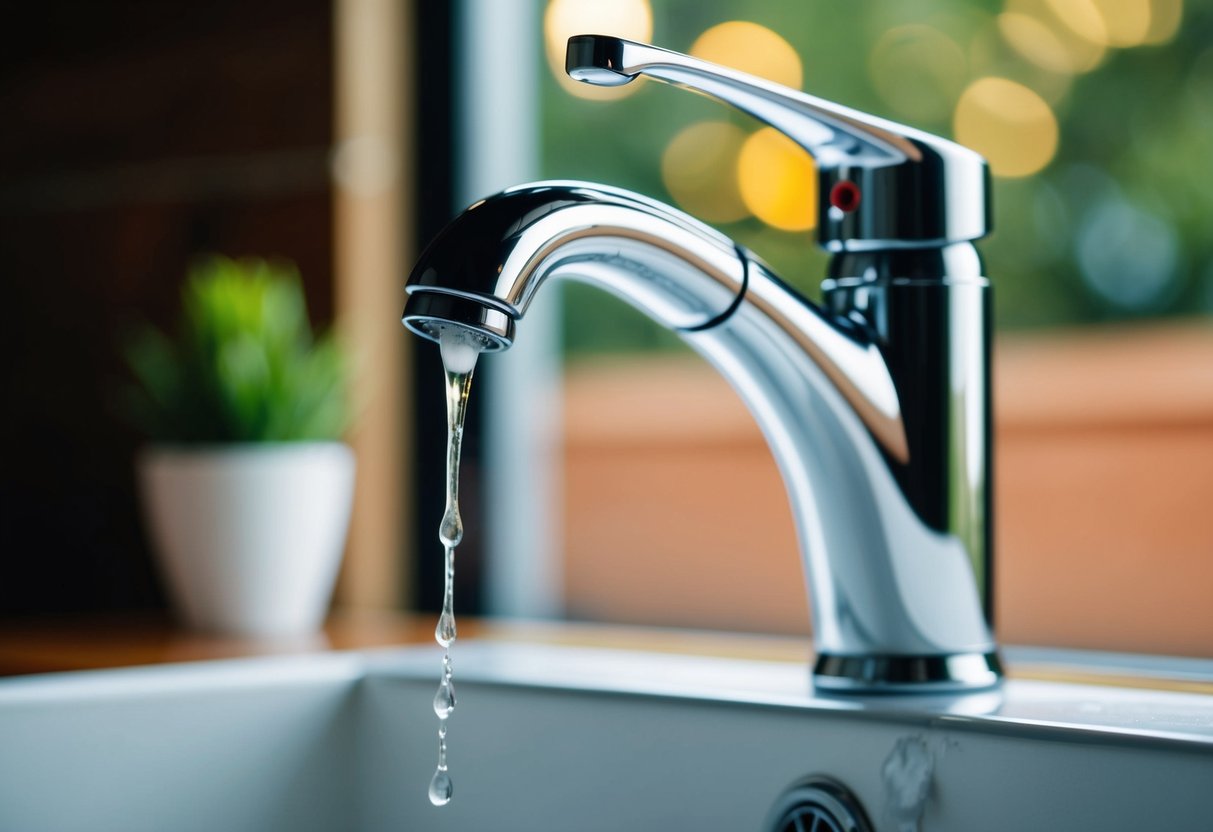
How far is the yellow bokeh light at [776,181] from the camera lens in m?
1.29

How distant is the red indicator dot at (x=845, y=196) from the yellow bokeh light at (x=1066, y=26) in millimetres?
944

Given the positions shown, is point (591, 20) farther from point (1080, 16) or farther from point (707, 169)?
→ point (1080, 16)

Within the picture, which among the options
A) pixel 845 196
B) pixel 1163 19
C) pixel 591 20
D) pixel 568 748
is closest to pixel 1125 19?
pixel 1163 19

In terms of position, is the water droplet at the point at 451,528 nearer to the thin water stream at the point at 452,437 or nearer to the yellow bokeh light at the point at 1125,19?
the thin water stream at the point at 452,437

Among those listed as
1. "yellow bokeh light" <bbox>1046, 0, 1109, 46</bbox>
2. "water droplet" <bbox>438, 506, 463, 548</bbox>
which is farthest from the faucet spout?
"yellow bokeh light" <bbox>1046, 0, 1109, 46</bbox>

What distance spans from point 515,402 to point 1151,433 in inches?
27.2

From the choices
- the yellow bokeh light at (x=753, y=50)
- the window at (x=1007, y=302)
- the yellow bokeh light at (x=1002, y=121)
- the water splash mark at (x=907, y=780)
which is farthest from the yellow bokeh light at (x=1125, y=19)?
the water splash mark at (x=907, y=780)

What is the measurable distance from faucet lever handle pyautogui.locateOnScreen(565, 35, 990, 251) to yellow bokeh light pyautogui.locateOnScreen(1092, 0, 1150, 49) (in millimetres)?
1000

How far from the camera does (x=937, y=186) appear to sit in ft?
1.84

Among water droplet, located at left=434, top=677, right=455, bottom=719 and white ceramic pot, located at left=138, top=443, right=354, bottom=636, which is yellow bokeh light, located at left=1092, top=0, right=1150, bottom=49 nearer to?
white ceramic pot, located at left=138, top=443, right=354, bottom=636

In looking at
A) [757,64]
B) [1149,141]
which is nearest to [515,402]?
[757,64]

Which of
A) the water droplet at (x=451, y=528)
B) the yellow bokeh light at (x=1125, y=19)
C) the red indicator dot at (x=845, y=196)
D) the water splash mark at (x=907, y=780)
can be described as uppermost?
the yellow bokeh light at (x=1125, y=19)

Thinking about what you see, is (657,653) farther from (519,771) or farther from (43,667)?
(43,667)

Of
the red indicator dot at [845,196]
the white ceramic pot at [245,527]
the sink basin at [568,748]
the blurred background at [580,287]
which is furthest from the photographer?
the blurred background at [580,287]
